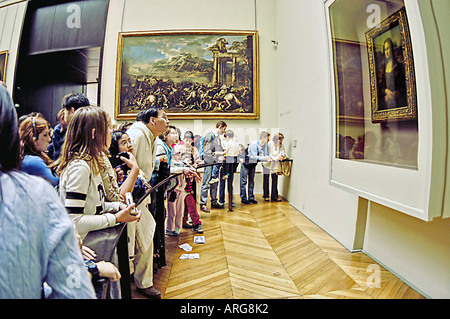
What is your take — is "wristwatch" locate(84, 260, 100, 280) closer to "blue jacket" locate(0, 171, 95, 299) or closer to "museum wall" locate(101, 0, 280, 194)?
"blue jacket" locate(0, 171, 95, 299)

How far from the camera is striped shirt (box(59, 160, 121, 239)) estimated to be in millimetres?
885

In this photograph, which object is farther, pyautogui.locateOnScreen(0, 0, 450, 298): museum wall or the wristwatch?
pyautogui.locateOnScreen(0, 0, 450, 298): museum wall

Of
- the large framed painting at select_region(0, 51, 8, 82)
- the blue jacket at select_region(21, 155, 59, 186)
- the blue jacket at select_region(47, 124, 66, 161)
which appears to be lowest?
the blue jacket at select_region(21, 155, 59, 186)

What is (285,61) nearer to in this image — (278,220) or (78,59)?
(278,220)

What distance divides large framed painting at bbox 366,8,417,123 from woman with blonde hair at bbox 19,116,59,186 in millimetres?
1835

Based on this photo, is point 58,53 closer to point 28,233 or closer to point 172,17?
point 172,17

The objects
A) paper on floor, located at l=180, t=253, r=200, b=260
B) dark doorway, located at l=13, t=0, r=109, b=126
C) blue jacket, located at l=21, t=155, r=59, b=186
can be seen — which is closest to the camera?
blue jacket, located at l=21, t=155, r=59, b=186

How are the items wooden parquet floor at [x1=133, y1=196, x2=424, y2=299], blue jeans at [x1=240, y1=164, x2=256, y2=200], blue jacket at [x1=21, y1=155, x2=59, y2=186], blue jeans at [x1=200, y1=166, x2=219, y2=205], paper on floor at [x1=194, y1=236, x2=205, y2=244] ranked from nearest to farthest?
blue jacket at [x1=21, y1=155, x2=59, y2=186]
wooden parquet floor at [x1=133, y1=196, x2=424, y2=299]
paper on floor at [x1=194, y1=236, x2=205, y2=244]
blue jeans at [x1=200, y1=166, x2=219, y2=205]
blue jeans at [x1=240, y1=164, x2=256, y2=200]

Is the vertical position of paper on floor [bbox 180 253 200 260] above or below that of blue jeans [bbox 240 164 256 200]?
below

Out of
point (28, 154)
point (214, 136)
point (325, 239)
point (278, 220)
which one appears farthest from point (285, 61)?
point (28, 154)

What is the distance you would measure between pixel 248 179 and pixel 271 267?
2.98 meters

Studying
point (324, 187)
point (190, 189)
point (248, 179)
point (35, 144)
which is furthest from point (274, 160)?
point (35, 144)

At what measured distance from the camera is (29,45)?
1.27 meters

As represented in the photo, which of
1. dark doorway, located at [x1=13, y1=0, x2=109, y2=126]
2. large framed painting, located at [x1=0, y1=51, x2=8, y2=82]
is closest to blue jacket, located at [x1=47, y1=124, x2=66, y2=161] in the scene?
dark doorway, located at [x1=13, y1=0, x2=109, y2=126]
